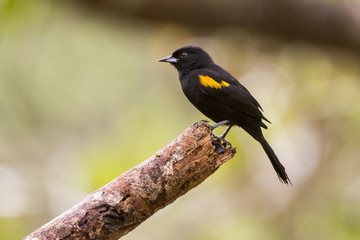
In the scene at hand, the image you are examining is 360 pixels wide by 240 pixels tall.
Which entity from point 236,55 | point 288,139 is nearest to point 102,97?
point 236,55

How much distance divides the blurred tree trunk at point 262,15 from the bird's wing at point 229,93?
0.92 m

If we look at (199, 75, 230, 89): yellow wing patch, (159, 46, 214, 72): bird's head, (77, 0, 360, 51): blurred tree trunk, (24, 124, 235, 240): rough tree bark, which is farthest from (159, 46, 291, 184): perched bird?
(24, 124, 235, 240): rough tree bark

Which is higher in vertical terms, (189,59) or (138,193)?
(189,59)

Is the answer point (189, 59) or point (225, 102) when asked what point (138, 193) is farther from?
point (189, 59)

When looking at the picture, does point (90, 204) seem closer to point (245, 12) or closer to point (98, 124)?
point (245, 12)

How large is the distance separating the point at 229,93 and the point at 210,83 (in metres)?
0.21

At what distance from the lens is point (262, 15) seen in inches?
200

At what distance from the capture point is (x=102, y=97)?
1020 cm

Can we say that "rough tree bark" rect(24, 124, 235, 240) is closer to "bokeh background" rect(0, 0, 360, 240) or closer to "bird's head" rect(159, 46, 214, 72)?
"bird's head" rect(159, 46, 214, 72)

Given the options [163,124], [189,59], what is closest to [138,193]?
[189,59]

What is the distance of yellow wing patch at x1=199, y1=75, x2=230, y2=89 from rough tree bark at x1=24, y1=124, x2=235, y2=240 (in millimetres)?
1115

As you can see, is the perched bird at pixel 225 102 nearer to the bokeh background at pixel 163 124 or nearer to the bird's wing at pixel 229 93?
the bird's wing at pixel 229 93

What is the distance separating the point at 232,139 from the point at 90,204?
4791 millimetres

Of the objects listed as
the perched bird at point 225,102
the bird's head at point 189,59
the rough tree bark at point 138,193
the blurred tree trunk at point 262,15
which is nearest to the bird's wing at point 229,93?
the perched bird at point 225,102
